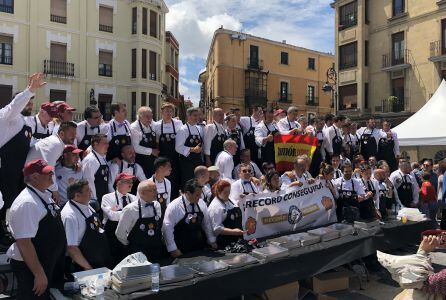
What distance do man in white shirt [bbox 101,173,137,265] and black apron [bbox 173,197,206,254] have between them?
27.5 inches

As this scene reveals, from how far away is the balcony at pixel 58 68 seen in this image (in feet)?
88.9

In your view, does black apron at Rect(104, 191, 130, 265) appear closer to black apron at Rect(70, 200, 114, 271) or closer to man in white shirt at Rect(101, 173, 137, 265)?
man in white shirt at Rect(101, 173, 137, 265)

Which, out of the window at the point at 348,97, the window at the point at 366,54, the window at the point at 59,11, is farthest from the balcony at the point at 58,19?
the window at the point at 366,54

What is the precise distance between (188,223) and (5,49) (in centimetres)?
2565

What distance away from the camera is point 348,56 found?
106 ft

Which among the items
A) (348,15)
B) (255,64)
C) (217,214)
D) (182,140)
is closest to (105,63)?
(255,64)

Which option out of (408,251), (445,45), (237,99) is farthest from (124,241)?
(237,99)

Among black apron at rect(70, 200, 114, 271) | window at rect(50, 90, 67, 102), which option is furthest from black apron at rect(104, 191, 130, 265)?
window at rect(50, 90, 67, 102)

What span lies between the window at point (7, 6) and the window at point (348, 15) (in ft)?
77.8

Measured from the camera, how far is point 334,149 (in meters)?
9.76

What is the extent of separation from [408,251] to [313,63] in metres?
40.9

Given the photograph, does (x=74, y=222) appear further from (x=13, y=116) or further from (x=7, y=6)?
(x=7, y=6)

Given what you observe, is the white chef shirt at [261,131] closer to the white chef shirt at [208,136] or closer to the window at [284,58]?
the white chef shirt at [208,136]

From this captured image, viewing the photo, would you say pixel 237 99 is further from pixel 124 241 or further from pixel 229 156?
pixel 124 241
